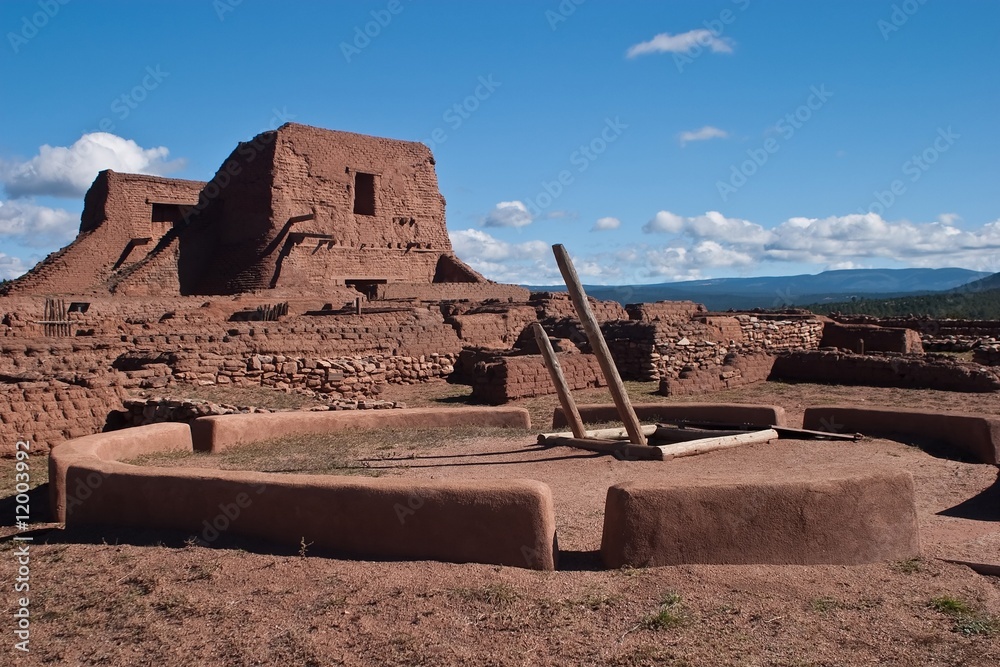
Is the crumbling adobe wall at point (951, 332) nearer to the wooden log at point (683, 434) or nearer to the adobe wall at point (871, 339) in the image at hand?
the adobe wall at point (871, 339)

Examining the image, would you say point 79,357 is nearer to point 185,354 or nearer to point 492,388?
point 185,354

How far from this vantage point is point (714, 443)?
7.23 metres

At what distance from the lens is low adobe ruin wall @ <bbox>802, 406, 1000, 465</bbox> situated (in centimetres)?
734

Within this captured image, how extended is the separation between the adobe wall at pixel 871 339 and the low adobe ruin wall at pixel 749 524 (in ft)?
51.7

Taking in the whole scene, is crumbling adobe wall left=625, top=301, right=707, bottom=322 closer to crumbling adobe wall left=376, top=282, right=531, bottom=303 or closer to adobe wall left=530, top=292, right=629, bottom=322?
adobe wall left=530, top=292, right=629, bottom=322

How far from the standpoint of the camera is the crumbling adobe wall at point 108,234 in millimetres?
26281

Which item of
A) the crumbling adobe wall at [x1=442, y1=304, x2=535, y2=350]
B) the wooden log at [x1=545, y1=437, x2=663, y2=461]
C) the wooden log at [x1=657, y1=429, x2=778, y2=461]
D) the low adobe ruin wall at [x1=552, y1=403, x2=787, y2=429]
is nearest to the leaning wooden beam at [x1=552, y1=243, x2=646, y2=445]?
the wooden log at [x1=545, y1=437, x2=663, y2=461]

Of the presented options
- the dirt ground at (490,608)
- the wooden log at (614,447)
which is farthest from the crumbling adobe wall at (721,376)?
the dirt ground at (490,608)

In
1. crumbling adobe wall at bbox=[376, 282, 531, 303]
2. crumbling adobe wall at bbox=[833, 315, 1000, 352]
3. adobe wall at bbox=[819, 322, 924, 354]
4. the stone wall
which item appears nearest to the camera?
the stone wall

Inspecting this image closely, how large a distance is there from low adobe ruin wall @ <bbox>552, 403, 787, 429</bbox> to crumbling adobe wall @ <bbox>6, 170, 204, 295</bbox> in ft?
70.2

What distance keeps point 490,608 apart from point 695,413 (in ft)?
17.8

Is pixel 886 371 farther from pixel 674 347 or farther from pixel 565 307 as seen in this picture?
pixel 565 307

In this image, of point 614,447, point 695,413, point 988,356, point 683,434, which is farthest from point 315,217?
point 614,447

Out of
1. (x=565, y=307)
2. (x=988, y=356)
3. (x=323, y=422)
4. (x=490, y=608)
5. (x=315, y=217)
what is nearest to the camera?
(x=490, y=608)
